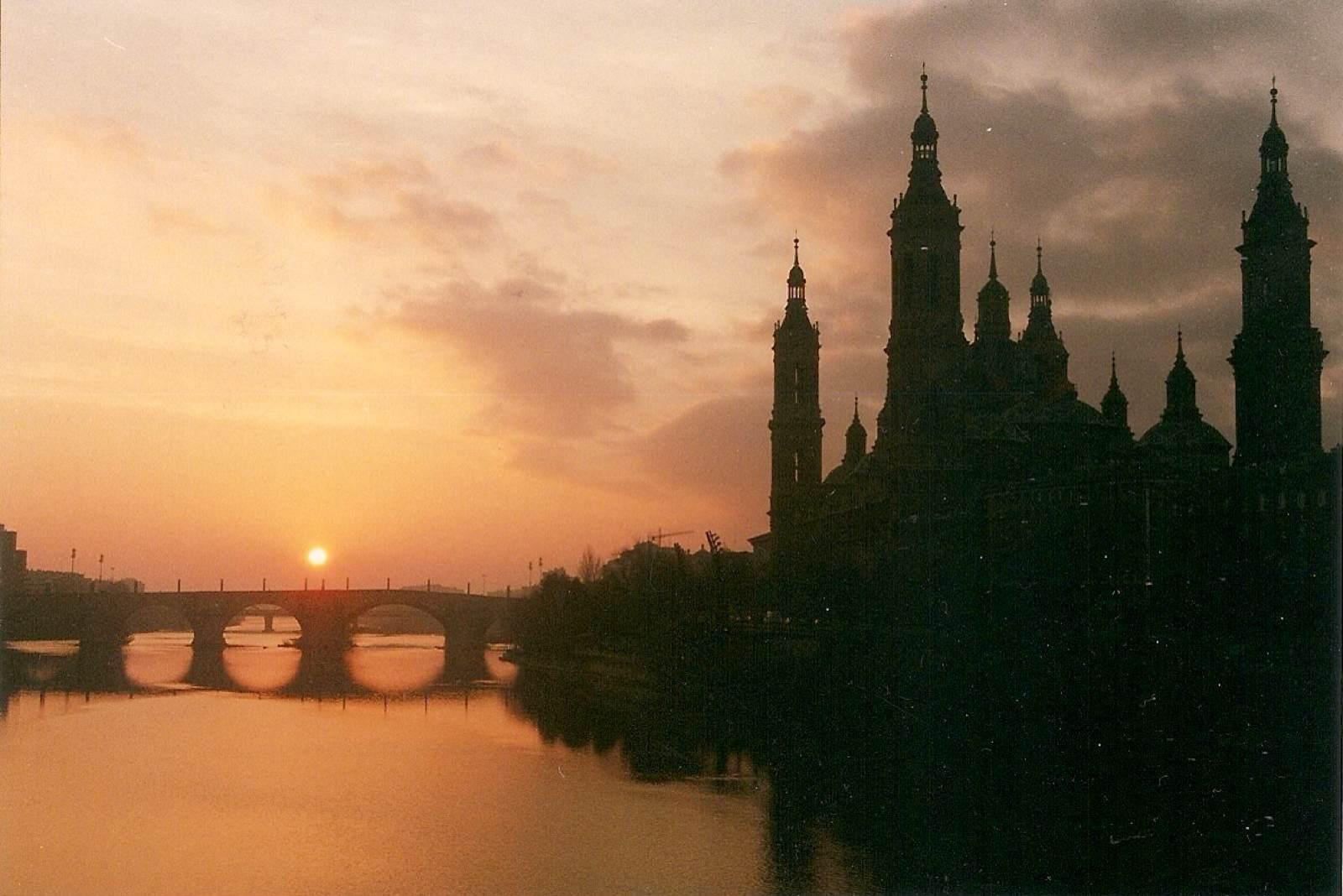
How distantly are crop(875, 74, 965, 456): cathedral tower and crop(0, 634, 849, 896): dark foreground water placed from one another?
1956 centimetres

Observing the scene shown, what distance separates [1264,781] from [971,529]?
76.0ft

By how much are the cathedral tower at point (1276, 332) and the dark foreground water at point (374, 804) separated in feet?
62.0

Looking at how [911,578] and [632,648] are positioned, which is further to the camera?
[632,648]

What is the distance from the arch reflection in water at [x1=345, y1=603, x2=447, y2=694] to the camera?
5756cm

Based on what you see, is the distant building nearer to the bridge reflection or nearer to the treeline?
the bridge reflection

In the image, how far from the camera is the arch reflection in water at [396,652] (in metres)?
57.6

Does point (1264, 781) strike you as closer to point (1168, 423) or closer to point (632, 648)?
point (1168, 423)

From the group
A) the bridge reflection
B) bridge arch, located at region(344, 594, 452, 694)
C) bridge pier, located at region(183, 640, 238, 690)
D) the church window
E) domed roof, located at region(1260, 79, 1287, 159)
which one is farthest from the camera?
bridge arch, located at region(344, 594, 452, 694)

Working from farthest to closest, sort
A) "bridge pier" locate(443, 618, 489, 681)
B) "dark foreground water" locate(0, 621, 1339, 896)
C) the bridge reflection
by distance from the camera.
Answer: "bridge pier" locate(443, 618, 489, 681), the bridge reflection, "dark foreground water" locate(0, 621, 1339, 896)

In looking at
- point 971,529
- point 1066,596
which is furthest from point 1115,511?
point 971,529

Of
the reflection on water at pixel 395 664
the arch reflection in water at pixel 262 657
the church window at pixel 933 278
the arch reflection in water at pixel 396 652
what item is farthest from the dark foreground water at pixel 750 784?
the church window at pixel 933 278

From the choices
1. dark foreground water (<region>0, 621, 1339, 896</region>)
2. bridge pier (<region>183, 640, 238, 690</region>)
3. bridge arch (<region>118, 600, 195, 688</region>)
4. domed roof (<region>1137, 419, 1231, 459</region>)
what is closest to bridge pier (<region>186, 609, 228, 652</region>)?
bridge pier (<region>183, 640, 238, 690</region>)

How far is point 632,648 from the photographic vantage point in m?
52.3

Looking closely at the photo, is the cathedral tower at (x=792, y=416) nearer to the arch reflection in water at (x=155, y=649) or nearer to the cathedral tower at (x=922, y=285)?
the cathedral tower at (x=922, y=285)
